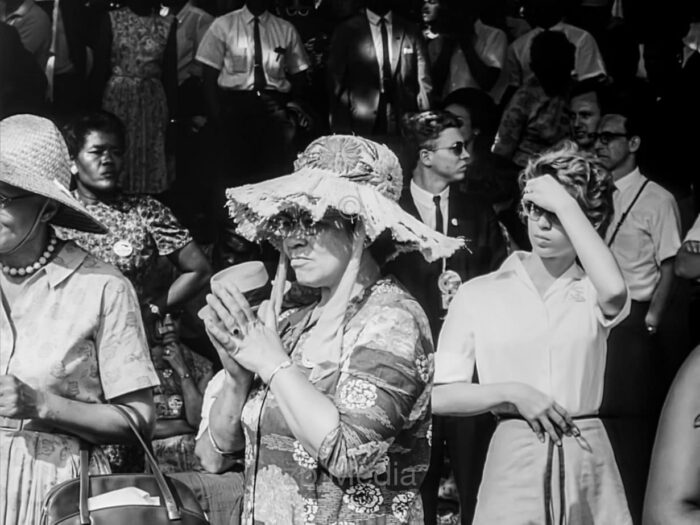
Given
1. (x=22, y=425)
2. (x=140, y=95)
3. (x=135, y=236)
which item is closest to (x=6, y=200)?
(x=22, y=425)

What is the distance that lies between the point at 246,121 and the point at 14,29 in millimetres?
923

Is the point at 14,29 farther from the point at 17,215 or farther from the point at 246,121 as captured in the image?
the point at 17,215

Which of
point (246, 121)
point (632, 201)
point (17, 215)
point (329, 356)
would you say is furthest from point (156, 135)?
point (329, 356)

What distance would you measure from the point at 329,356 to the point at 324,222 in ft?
1.04

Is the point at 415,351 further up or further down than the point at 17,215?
further down

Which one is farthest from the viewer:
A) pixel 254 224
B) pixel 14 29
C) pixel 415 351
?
pixel 14 29

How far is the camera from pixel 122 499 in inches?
126

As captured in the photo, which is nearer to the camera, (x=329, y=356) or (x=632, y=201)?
(x=329, y=356)

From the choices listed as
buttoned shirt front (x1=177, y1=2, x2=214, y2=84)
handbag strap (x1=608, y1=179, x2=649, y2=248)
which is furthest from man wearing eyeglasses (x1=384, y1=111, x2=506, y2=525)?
buttoned shirt front (x1=177, y1=2, x2=214, y2=84)

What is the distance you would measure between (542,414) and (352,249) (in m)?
1.46

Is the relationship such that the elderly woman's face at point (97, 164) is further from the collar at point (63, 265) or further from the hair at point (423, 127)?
the collar at point (63, 265)

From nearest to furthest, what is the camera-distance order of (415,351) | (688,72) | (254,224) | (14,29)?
(415,351), (254,224), (14,29), (688,72)

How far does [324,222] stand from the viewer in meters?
3.35

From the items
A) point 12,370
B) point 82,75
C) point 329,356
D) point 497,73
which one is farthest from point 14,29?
point 329,356
